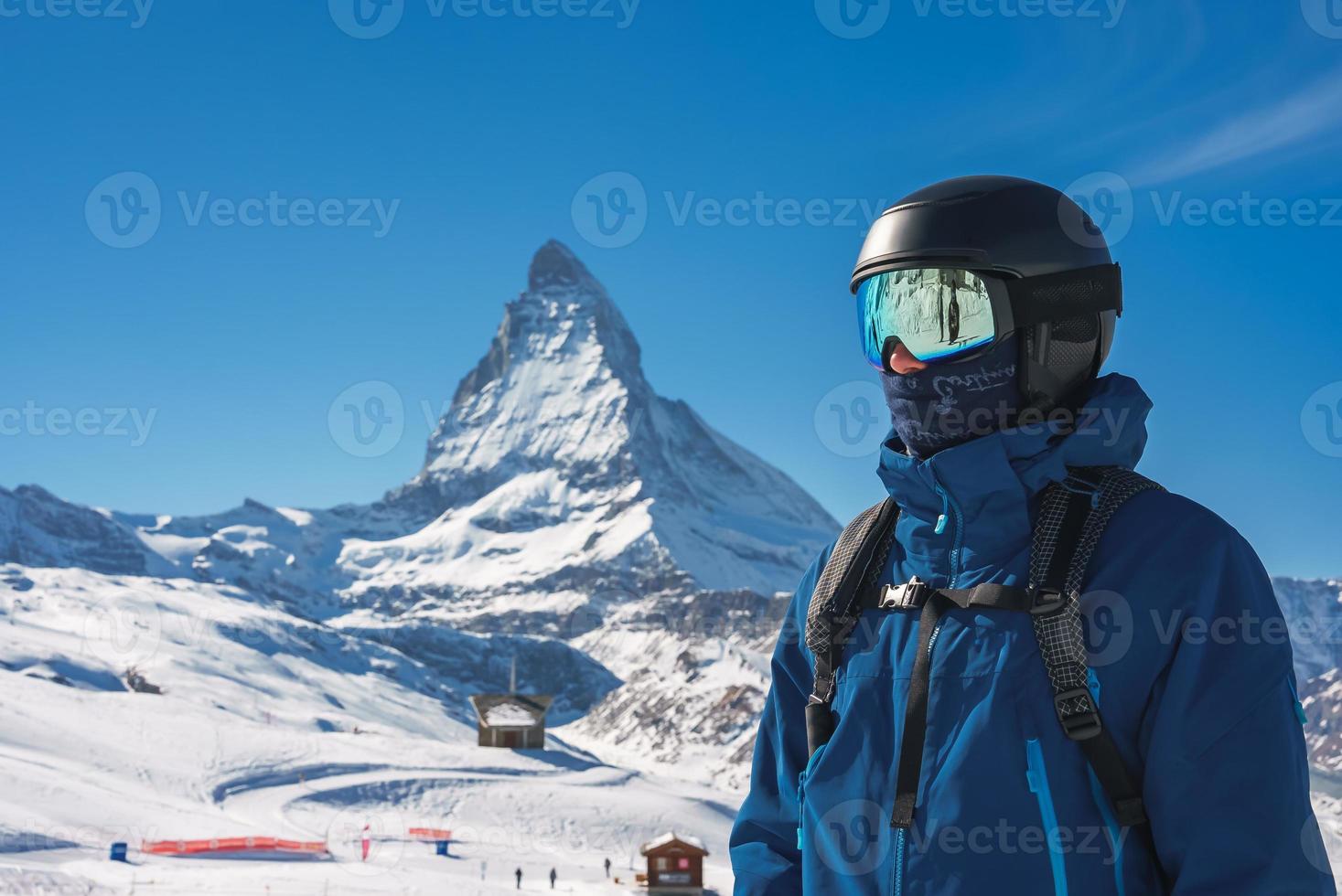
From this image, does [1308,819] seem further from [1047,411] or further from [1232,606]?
[1047,411]

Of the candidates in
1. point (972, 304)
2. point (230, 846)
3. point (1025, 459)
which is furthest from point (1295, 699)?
point (230, 846)

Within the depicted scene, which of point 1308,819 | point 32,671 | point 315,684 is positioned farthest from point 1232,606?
point 315,684

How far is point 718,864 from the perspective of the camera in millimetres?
40062

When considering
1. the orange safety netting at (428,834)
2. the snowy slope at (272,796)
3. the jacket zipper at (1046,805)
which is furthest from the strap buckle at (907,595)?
the orange safety netting at (428,834)

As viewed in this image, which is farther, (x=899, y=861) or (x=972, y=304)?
(x=972, y=304)

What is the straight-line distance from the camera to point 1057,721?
2.49 m

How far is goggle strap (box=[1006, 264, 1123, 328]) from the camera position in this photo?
2.91 metres

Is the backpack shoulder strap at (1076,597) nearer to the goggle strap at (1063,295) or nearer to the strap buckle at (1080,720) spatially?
the strap buckle at (1080,720)

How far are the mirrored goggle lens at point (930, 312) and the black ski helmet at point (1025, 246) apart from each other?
0.06 meters

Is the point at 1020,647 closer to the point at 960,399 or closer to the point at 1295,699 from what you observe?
the point at 1295,699

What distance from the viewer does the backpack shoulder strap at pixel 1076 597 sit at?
7.84 feet

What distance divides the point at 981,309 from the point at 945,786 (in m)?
1.20

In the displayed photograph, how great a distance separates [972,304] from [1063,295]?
0.76ft

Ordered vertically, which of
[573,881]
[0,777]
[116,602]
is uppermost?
[116,602]
